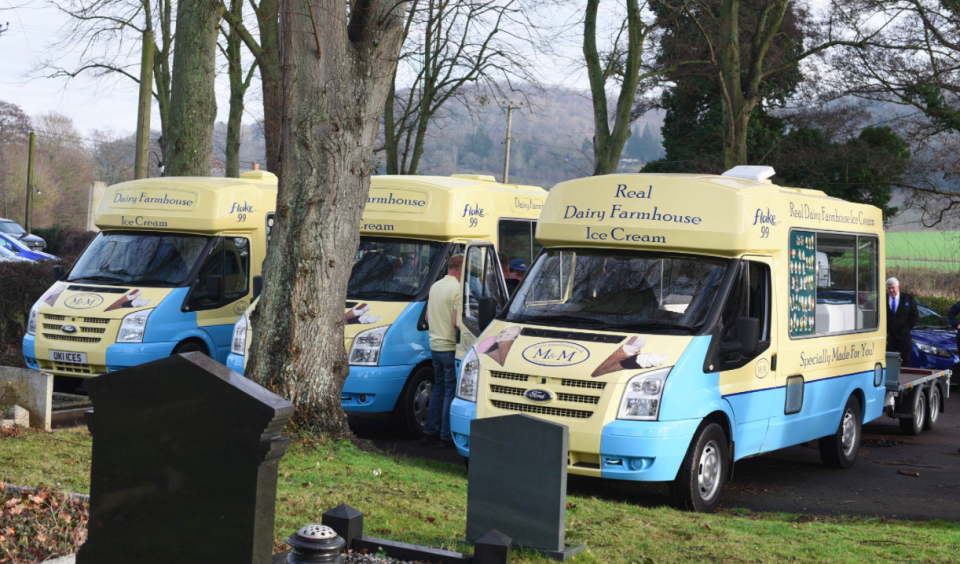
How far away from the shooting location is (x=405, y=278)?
11523 mm

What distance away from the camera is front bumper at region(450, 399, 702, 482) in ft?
25.1

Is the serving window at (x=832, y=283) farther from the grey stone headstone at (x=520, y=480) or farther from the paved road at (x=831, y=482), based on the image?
the grey stone headstone at (x=520, y=480)

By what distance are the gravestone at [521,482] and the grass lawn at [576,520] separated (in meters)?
0.16

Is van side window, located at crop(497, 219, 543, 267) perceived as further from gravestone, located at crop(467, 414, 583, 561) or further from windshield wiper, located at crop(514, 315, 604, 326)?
gravestone, located at crop(467, 414, 583, 561)

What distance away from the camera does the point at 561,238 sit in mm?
9039

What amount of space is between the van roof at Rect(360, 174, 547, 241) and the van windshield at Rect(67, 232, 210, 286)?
8.12 ft

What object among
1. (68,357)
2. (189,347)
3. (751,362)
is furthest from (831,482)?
(68,357)

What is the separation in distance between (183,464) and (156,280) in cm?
890

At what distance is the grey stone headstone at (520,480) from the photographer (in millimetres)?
5543

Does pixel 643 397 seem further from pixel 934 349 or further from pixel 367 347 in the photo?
pixel 934 349

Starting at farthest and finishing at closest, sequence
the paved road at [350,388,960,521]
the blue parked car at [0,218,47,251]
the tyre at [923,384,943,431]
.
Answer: the blue parked car at [0,218,47,251], the tyre at [923,384,943,431], the paved road at [350,388,960,521]

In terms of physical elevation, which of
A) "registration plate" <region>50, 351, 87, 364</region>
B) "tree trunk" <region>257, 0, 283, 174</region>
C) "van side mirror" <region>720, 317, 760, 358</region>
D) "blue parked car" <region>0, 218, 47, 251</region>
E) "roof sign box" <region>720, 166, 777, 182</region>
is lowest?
"registration plate" <region>50, 351, 87, 364</region>

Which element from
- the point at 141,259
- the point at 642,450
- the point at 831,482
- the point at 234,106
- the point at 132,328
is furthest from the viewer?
the point at 234,106

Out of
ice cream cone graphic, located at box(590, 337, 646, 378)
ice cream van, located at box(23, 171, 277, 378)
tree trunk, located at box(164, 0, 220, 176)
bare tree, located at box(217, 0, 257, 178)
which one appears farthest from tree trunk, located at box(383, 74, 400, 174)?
ice cream cone graphic, located at box(590, 337, 646, 378)
